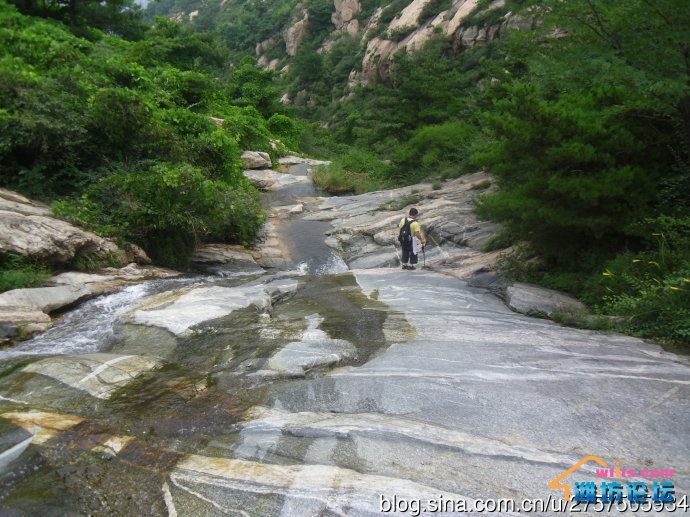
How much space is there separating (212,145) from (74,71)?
3.75 m

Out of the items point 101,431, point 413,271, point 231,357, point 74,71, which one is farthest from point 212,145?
point 101,431

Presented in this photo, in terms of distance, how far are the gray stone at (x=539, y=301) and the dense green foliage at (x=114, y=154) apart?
24.1 ft

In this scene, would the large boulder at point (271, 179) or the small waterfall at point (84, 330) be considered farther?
the large boulder at point (271, 179)

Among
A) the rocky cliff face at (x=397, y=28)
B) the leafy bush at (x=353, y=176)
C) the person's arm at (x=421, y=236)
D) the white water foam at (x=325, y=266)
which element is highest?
the rocky cliff face at (x=397, y=28)

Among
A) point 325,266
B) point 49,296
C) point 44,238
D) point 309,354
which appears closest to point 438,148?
point 325,266

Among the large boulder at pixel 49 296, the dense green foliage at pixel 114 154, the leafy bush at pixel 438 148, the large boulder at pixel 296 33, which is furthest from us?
the large boulder at pixel 296 33

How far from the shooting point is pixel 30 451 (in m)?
3.52

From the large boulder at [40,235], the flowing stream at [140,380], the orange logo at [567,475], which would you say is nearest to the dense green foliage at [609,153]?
the orange logo at [567,475]

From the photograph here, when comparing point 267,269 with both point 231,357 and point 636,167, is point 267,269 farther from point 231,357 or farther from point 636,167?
point 636,167

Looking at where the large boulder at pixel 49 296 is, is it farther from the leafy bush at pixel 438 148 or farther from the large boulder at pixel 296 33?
the large boulder at pixel 296 33

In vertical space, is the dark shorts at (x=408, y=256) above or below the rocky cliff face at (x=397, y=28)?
below

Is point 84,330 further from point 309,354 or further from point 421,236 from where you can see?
point 421,236

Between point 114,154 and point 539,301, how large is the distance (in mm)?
10373

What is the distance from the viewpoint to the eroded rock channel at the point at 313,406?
10.6 ft
